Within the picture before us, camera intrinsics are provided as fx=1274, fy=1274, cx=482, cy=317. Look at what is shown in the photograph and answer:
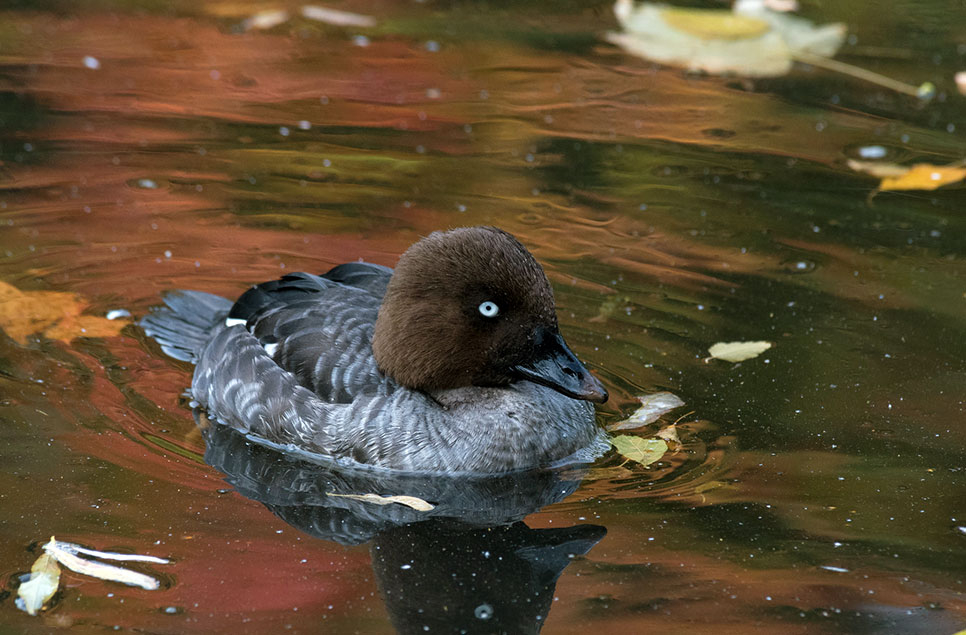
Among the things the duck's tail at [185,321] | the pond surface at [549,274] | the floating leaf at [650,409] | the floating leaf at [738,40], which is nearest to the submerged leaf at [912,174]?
the pond surface at [549,274]

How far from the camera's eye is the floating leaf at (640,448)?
6.11 metres

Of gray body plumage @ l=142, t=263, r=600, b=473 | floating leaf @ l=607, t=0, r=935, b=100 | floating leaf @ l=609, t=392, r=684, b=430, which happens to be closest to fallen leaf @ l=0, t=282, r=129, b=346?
gray body plumage @ l=142, t=263, r=600, b=473

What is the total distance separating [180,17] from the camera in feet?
40.8

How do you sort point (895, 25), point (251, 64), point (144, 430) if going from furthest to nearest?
point (895, 25)
point (251, 64)
point (144, 430)

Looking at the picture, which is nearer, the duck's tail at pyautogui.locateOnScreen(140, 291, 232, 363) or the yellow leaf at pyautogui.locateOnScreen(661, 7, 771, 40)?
the duck's tail at pyautogui.locateOnScreen(140, 291, 232, 363)

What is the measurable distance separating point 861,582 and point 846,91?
676 centimetres

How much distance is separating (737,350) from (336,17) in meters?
6.90

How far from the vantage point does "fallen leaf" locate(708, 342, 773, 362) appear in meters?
7.09

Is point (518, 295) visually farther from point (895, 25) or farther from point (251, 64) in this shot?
point (895, 25)

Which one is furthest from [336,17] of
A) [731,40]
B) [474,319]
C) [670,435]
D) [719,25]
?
[670,435]

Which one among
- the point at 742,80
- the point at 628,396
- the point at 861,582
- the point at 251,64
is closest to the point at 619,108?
the point at 742,80

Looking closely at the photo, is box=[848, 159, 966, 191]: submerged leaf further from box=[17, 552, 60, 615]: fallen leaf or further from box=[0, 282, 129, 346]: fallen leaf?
box=[17, 552, 60, 615]: fallen leaf

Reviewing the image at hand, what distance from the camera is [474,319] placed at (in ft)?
19.6

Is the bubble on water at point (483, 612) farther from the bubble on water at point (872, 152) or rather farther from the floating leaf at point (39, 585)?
the bubble on water at point (872, 152)
